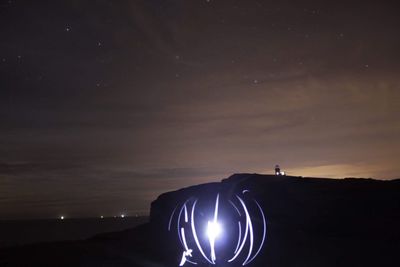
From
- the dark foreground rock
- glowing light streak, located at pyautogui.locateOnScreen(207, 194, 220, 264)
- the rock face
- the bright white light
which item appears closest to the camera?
glowing light streak, located at pyautogui.locateOnScreen(207, 194, 220, 264)

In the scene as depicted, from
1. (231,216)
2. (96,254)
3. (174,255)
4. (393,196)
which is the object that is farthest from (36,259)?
(393,196)

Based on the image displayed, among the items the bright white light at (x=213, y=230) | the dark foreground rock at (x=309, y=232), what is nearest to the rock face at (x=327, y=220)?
the dark foreground rock at (x=309, y=232)

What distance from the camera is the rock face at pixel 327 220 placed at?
93.7 feet

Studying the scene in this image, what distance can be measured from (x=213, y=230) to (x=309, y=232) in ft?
51.9

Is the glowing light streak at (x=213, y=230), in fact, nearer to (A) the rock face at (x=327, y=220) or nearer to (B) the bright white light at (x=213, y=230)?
(B) the bright white light at (x=213, y=230)

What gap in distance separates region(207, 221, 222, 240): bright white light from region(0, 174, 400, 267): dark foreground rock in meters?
8.42

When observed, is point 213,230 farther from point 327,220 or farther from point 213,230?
point 327,220

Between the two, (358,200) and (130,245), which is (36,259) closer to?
(130,245)

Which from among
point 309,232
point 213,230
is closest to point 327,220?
point 309,232

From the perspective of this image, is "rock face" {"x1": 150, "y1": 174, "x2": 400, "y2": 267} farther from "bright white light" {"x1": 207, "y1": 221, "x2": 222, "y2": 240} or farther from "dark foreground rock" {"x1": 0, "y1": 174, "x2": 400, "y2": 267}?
"bright white light" {"x1": 207, "y1": 221, "x2": 222, "y2": 240}

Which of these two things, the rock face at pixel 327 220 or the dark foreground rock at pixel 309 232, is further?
the dark foreground rock at pixel 309 232

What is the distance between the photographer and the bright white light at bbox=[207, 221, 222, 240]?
17.5m

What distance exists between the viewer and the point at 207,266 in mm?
19688

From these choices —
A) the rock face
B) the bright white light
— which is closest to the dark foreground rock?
the rock face
